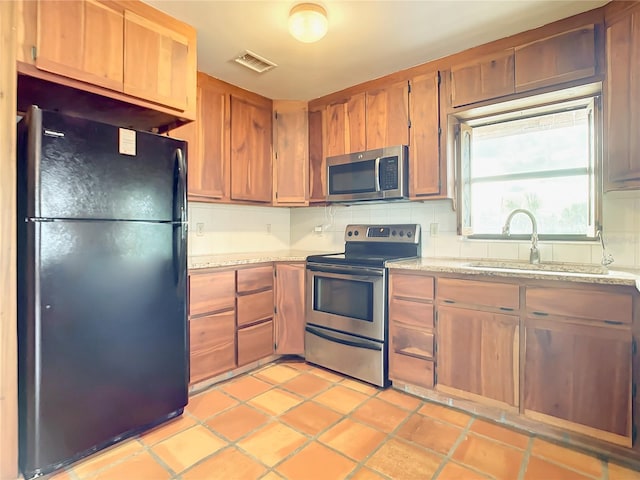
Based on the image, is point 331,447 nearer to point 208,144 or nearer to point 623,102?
point 208,144

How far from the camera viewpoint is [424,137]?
8.58ft

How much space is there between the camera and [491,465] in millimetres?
1661

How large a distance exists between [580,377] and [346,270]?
1.52 meters

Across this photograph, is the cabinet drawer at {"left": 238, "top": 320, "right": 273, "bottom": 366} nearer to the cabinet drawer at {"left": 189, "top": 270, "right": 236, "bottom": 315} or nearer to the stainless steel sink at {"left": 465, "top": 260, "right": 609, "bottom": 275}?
the cabinet drawer at {"left": 189, "top": 270, "right": 236, "bottom": 315}

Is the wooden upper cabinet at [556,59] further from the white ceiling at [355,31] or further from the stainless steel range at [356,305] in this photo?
the stainless steel range at [356,305]

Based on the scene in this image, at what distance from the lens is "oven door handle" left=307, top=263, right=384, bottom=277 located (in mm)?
2486

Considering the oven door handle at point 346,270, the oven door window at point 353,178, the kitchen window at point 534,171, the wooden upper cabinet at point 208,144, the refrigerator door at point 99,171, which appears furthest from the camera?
the oven door window at point 353,178

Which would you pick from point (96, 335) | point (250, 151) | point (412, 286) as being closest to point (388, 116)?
point (250, 151)

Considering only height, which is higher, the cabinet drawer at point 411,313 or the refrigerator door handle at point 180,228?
the refrigerator door handle at point 180,228

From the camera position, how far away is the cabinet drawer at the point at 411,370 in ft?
7.58

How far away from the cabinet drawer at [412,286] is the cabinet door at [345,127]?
120 centimetres

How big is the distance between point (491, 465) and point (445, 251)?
5.07 ft

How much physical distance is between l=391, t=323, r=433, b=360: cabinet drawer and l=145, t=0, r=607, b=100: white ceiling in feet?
6.42

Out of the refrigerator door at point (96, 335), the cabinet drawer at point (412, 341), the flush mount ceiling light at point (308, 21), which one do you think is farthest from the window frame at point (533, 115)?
the refrigerator door at point (96, 335)
